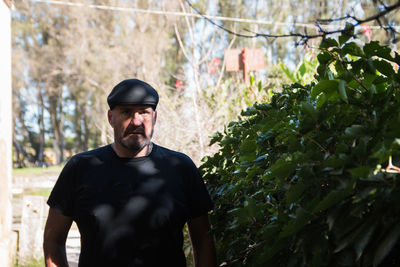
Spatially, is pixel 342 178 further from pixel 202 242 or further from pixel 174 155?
pixel 174 155

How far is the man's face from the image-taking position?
8.34 ft

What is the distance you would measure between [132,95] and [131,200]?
519mm

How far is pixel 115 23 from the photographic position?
4438 cm

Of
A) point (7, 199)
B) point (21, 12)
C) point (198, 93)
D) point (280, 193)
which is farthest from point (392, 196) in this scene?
point (21, 12)

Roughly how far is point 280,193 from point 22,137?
56320mm

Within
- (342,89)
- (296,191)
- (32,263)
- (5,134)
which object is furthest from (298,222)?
(32,263)

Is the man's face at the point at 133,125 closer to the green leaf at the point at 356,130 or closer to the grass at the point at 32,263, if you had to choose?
the green leaf at the point at 356,130

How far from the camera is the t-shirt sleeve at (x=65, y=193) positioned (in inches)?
102

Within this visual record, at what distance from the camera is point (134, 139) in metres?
2.54

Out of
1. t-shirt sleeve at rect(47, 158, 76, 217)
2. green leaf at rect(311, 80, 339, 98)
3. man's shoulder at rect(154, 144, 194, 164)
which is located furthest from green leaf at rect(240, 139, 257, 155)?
t-shirt sleeve at rect(47, 158, 76, 217)

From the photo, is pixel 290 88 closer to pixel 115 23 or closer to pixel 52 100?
pixel 115 23

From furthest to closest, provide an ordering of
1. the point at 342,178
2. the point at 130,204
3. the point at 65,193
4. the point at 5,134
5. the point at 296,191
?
1. the point at 5,134
2. the point at 65,193
3. the point at 130,204
4. the point at 296,191
5. the point at 342,178

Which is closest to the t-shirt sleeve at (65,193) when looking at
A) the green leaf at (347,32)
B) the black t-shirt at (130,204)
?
the black t-shirt at (130,204)

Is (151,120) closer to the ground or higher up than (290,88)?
closer to the ground
